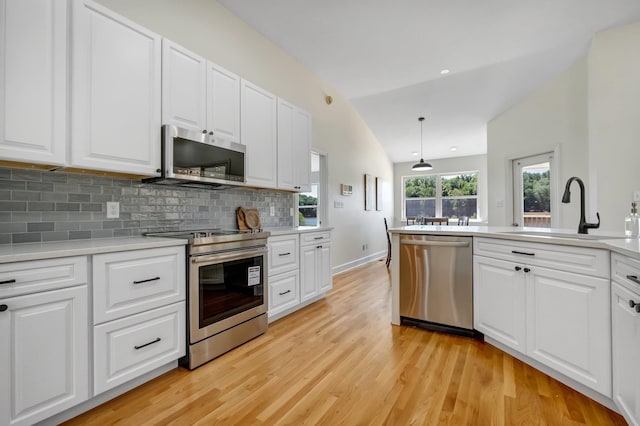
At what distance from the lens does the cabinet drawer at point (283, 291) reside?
279 centimetres

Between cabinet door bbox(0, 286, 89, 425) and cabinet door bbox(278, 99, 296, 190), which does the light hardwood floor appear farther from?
cabinet door bbox(278, 99, 296, 190)

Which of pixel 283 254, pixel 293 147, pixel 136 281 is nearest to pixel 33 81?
pixel 136 281

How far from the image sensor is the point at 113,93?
1857 millimetres

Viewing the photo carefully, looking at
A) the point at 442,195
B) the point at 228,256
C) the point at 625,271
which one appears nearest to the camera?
the point at 625,271

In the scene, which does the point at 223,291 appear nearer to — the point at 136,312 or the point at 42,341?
the point at 136,312

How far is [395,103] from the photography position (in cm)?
531

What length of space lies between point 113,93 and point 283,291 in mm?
2088

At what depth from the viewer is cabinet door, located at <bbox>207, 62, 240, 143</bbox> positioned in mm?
2488

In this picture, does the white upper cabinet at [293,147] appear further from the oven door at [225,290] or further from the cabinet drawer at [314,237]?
the oven door at [225,290]

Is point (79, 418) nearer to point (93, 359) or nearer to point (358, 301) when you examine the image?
point (93, 359)

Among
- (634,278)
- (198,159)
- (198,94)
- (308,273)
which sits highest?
(198,94)

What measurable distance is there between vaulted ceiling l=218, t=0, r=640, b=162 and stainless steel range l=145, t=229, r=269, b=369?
7.93ft

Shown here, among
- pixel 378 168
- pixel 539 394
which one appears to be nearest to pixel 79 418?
A: pixel 539 394

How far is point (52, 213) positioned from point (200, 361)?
1341 millimetres
